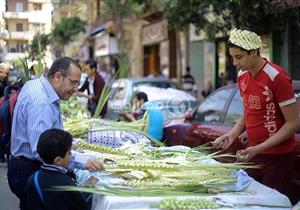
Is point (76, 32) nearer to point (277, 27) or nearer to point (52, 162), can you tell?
point (277, 27)

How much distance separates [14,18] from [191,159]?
3.43m

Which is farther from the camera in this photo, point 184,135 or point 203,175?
point 184,135

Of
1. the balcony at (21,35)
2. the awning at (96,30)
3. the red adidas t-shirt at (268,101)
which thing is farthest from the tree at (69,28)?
the red adidas t-shirt at (268,101)

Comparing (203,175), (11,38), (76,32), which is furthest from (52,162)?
(76,32)

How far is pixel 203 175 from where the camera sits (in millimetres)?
3842

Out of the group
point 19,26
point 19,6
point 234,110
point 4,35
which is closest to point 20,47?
point 4,35

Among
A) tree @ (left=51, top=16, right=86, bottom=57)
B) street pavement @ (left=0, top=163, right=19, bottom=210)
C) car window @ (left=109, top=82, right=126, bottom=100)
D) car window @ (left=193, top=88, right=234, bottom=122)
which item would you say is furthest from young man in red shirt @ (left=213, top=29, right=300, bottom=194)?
tree @ (left=51, top=16, right=86, bottom=57)

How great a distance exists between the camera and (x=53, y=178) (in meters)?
3.42

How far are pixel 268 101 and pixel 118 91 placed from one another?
958 cm

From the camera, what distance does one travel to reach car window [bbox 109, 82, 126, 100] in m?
13.3

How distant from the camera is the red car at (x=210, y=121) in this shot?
725 cm

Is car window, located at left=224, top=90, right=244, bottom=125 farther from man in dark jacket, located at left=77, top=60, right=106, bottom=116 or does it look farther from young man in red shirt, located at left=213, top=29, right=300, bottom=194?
man in dark jacket, located at left=77, top=60, right=106, bottom=116

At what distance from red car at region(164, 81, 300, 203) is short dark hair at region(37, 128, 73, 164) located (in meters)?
3.24

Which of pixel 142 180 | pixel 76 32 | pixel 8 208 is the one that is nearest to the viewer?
pixel 142 180
